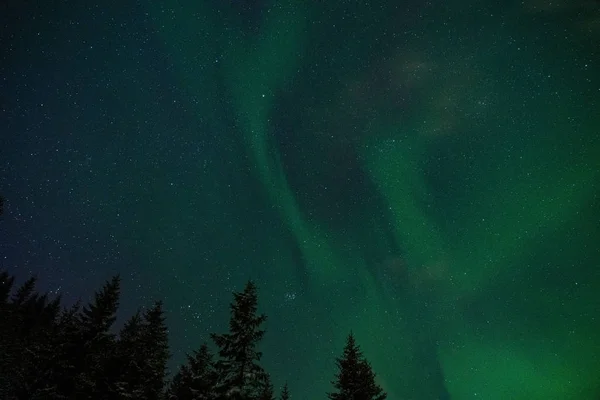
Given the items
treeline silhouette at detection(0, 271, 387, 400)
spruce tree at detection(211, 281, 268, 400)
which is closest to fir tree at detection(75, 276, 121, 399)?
treeline silhouette at detection(0, 271, 387, 400)

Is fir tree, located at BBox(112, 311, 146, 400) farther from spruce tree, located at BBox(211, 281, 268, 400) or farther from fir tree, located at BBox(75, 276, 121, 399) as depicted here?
spruce tree, located at BBox(211, 281, 268, 400)

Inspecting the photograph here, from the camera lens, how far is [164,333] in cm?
2209

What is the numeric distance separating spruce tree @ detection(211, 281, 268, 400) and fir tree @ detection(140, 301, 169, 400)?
5.89 meters

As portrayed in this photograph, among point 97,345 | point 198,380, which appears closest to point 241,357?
point 198,380

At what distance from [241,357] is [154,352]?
8.59m

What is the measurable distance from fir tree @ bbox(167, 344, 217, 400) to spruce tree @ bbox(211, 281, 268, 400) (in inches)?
28.6

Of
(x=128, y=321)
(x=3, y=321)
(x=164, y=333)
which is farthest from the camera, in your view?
(x=3, y=321)

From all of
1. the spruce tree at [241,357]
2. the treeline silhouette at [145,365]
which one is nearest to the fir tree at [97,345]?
the treeline silhouette at [145,365]

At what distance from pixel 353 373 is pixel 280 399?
2093cm

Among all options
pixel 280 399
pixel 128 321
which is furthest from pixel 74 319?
pixel 280 399

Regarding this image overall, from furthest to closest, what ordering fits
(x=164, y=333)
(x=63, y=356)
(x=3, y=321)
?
(x=3, y=321), (x=164, y=333), (x=63, y=356)

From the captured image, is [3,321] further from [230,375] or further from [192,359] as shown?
[230,375]

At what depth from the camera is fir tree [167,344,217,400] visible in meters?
16.9

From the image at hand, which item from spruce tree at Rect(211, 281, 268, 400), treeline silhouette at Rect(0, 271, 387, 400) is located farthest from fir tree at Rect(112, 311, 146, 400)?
spruce tree at Rect(211, 281, 268, 400)
